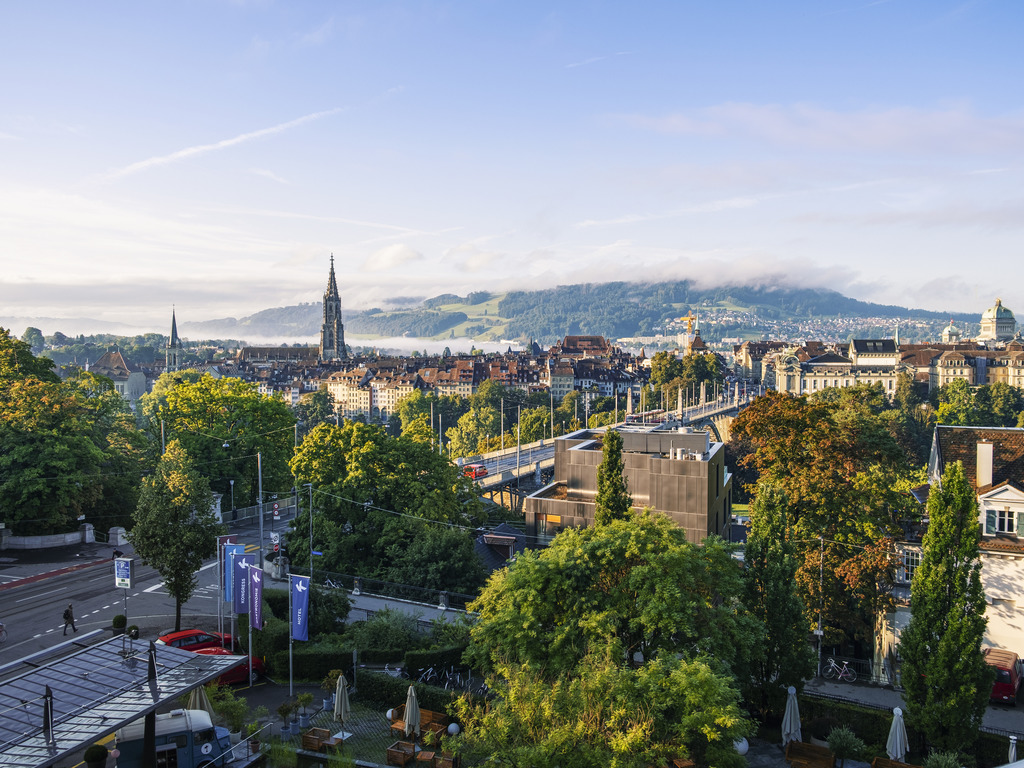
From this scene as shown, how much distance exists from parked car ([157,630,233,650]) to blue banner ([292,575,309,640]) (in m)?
3.84

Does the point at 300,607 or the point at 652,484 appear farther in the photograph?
the point at 652,484

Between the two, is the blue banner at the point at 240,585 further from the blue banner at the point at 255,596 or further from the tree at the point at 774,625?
the tree at the point at 774,625

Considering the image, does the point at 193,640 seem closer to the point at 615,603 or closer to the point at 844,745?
the point at 615,603

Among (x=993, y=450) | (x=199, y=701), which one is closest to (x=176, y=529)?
(x=199, y=701)

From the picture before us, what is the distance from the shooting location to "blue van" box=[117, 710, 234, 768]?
56.6ft

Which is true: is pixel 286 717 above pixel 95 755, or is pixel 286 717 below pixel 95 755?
below

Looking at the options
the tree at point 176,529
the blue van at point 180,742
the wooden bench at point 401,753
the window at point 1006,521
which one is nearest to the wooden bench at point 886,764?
the wooden bench at point 401,753

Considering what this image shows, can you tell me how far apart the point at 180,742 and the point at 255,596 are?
668 cm

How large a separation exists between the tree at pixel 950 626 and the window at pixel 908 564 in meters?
11.3

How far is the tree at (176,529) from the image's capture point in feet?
89.8

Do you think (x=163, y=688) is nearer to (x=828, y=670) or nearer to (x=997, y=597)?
(x=828, y=670)

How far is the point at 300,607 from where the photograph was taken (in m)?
24.1

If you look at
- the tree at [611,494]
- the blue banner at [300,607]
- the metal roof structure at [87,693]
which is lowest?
the blue banner at [300,607]

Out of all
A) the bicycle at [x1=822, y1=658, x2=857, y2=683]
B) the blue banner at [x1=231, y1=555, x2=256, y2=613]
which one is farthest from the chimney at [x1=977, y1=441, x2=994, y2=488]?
the blue banner at [x1=231, y1=555, x2=256, y2=613]
